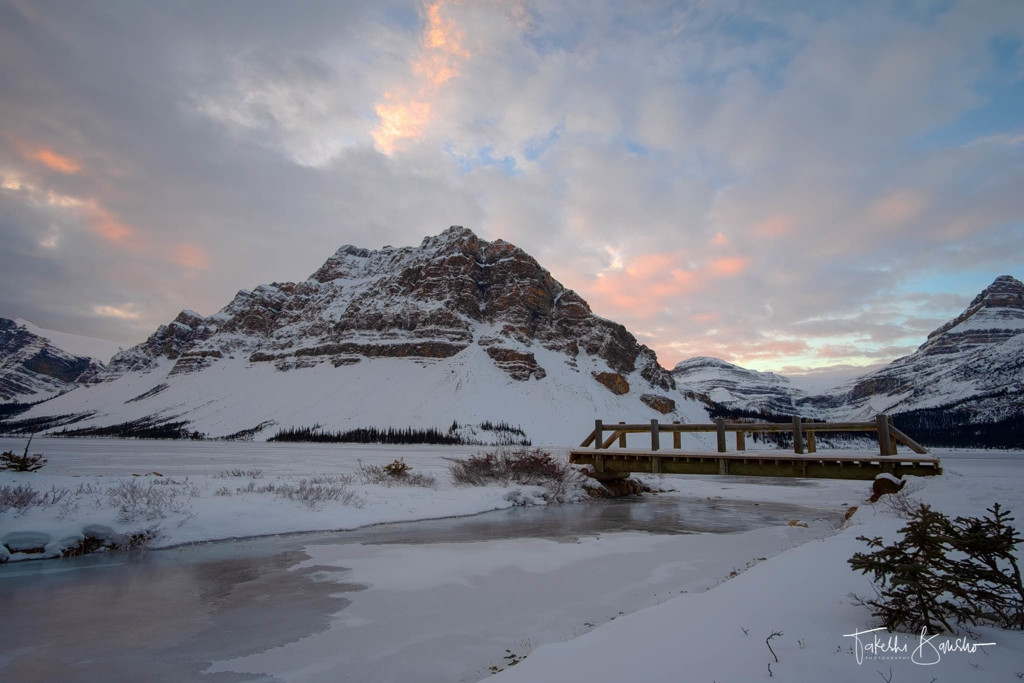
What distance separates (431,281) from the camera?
19075cm

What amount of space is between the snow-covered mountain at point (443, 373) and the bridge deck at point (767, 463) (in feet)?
280

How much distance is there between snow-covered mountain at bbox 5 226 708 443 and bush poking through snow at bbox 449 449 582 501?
82762 mm

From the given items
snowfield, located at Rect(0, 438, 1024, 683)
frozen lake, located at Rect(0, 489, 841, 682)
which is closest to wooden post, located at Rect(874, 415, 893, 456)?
snowfield, located at Rect(0, 438, 1024, 683)

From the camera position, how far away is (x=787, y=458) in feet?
65.3

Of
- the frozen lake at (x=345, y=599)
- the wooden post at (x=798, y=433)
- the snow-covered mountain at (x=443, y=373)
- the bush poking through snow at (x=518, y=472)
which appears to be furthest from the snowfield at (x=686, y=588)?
the snow-covered mountain at (x=443, y=373)

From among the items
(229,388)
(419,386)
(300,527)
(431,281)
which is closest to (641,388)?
(419,386)

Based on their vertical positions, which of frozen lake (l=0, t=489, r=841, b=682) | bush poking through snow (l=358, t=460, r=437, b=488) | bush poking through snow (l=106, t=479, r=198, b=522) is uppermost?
bush poking through snow (l=106, t=479, r=198, b=522)

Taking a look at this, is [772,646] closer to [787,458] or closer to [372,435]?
[787,458]

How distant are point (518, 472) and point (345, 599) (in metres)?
19.6

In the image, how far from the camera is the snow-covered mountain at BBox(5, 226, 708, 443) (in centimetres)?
13438

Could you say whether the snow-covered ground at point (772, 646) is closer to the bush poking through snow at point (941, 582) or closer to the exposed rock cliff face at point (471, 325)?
the bush poking through snow at point (941, 582)

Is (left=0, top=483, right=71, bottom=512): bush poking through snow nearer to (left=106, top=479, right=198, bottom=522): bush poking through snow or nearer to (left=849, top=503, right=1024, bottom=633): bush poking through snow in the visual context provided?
(left=106, top=479, right=198, bottom=522): bush poking through snow

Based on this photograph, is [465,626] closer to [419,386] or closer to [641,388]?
[419,386]

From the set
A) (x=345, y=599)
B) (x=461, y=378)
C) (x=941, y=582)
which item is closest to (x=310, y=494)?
(x=345, y=599)
